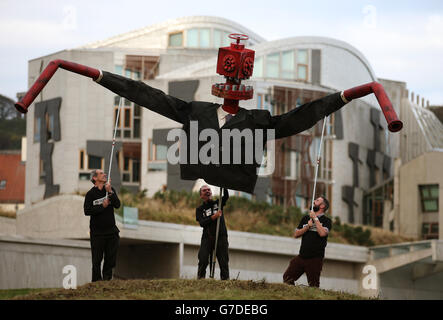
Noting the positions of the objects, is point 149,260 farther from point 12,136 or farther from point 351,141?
point 12,136

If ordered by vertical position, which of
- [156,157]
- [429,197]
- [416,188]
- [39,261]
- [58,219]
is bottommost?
[39,261]

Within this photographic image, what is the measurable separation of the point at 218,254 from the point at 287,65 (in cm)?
3760

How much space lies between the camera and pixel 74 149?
5375cm

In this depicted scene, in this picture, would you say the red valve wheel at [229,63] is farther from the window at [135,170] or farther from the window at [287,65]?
the window at [135,170]

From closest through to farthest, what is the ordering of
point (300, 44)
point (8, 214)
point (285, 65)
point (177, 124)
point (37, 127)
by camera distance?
point (8, 214) < point (177, 124) < point (285, 65) < point (300, 44) < point (37, 127)

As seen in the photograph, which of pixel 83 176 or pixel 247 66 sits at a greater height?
pixel 247 66

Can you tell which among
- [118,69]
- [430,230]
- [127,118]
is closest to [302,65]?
[127,118]

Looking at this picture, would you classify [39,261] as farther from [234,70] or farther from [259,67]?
[259,67]

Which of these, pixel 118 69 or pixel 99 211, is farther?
pixel 118 69

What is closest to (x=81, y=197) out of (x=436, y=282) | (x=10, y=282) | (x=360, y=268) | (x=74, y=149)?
(x=10, y=282)

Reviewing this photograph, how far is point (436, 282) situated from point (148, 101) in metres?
31.2

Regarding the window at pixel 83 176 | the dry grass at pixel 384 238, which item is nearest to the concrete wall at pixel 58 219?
the window at pixel 83 176

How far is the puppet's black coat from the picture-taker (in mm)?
12094

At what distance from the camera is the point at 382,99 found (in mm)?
11234
